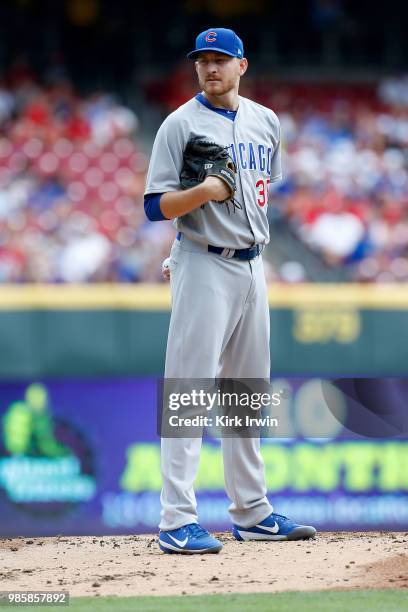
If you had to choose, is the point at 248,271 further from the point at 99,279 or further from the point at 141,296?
the point at 99,279

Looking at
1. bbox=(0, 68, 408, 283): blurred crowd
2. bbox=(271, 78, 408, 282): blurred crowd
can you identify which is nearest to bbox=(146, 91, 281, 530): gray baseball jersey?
bbox=(0, 68, 408, 283): blurred crowd

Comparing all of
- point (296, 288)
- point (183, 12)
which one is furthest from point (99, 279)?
point (183, 12)

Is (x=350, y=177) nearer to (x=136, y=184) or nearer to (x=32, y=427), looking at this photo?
(x=136, y=184)

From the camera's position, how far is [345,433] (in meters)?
5.96

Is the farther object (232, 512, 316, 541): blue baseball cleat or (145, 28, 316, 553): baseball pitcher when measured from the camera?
(232, 512, 316, 541): blue baseball cleat

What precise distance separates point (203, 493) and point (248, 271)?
2.14 m

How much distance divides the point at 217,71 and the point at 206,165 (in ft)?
1.07

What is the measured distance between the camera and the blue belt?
3.95m

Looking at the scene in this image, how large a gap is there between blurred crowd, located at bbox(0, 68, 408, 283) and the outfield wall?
886 millimetres

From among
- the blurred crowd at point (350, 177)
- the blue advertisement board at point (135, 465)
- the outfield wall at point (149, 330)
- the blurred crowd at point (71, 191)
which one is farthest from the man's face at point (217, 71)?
the blurred crowd at point (350, 177)

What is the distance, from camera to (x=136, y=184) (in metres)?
10.4

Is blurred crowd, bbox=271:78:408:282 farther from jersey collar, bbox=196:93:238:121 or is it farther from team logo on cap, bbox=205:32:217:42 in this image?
team logo on cap, bbox=205:32:217:42

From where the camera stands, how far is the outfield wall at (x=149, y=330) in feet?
23.8

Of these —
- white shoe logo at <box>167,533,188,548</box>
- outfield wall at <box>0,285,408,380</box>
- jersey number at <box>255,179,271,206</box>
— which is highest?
jersey number at <box>255,179,271,206</box>
